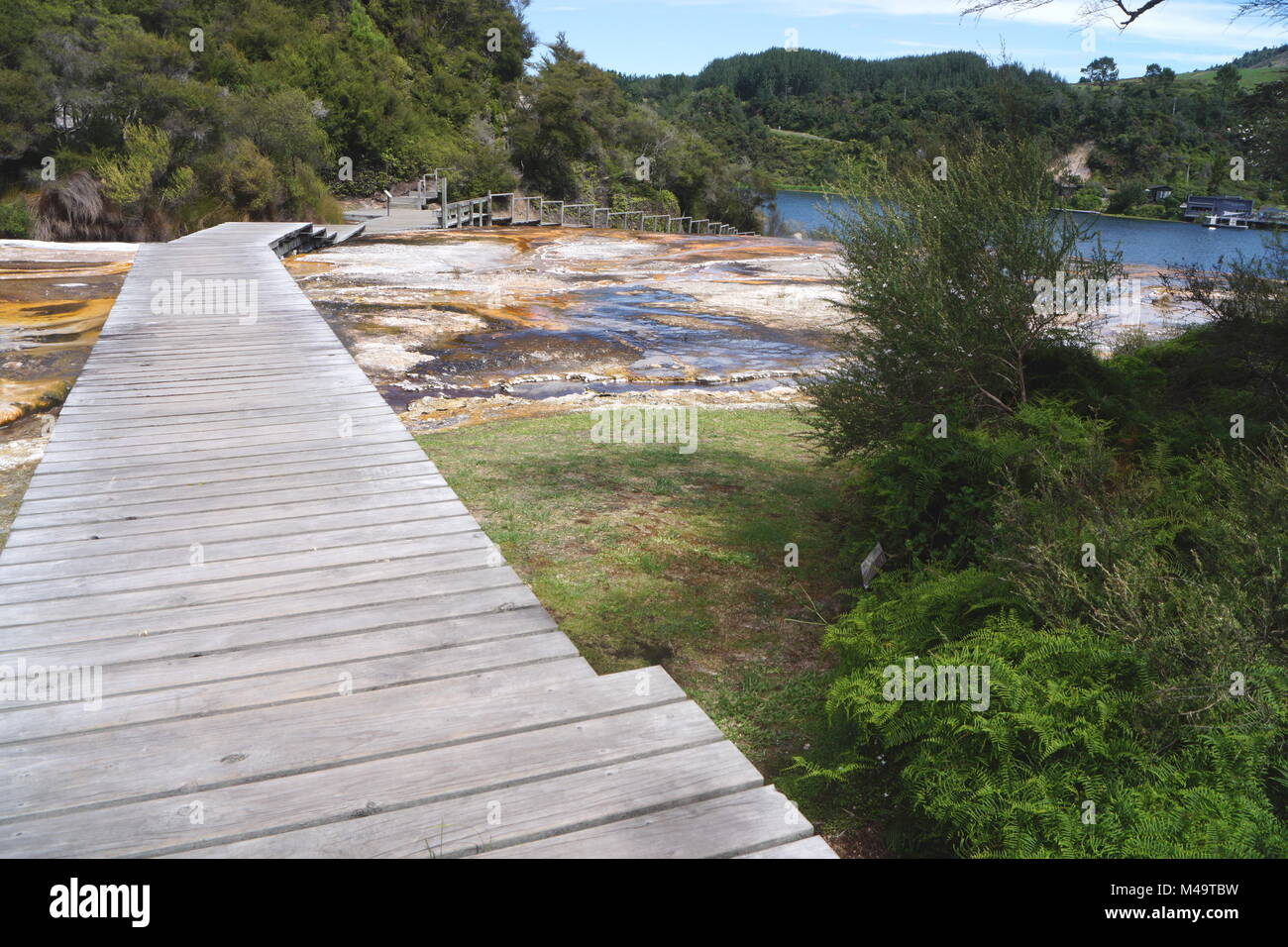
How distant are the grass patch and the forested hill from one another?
56.0 ft

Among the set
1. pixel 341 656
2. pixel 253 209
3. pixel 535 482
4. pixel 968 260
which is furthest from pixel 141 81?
pixel 341 656

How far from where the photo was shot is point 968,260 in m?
6.36

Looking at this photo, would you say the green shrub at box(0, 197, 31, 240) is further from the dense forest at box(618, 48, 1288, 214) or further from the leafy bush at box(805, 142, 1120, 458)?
the leafy bush at box(805, 142, 1120, 458)

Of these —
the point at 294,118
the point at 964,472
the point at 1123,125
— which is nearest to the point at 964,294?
the point at 964,472

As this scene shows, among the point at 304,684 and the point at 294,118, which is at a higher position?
the point at 294,118

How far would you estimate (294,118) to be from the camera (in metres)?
28.0

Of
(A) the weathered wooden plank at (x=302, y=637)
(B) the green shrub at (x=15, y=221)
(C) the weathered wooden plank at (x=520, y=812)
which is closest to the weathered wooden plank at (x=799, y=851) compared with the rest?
(C) the weathered wooden plank at (x=520, y=812)

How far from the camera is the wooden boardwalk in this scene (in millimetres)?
2297

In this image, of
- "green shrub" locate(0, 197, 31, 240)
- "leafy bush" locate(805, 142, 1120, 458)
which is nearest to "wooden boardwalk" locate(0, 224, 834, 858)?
"leafy bush" locate(805, 142, 1120, 458)

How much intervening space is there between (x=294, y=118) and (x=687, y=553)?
25612 mm

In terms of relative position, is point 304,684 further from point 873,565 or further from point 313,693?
point 873,565

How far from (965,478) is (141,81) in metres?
24.8

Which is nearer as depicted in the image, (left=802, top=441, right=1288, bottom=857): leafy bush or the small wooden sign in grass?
(left=802, top=441, right=1288, bottom=857): leafy bush
